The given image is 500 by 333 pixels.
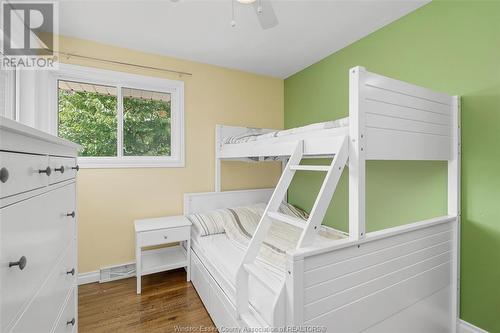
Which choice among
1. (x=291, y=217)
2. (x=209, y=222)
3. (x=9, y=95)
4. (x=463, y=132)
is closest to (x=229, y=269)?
(x=291, y=217)

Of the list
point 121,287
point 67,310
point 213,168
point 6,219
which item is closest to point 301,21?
point 213,168

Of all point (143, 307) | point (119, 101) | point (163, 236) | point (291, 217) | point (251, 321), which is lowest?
point (143, 307)

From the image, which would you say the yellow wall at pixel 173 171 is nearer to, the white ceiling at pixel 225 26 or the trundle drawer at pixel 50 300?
the white ceiling at pixel 225 26

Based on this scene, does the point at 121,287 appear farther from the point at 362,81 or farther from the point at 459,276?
the point at 459,276

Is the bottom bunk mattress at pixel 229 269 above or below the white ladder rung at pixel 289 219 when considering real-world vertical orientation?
below

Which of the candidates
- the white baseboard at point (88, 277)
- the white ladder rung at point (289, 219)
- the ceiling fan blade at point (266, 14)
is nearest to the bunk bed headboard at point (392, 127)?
the white ladder rung at point (289, 219)

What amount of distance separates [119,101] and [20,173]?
2228mm

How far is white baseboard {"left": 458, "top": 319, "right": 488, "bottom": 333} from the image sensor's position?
1655mm

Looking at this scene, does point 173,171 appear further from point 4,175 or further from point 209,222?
point 4,175

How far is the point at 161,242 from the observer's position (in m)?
2.36

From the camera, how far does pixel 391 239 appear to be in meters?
1.33

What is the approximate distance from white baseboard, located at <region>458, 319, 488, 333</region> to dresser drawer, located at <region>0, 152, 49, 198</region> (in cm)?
264

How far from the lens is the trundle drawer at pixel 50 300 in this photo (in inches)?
30.5

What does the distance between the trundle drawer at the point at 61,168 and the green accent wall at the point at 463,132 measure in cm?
237
